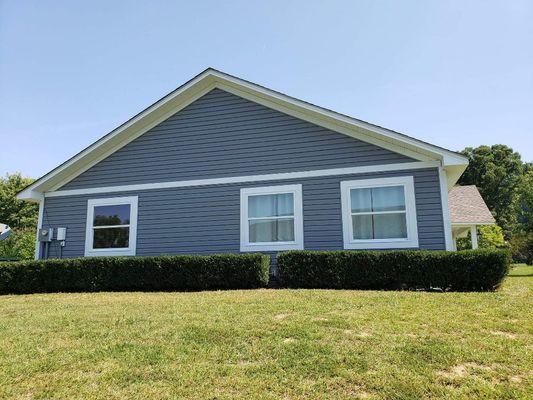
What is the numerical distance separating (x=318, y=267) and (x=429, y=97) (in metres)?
6.59

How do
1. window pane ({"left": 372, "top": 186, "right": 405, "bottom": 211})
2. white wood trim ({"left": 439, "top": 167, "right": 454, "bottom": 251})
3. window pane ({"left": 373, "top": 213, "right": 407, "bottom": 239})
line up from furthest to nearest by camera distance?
window pane ({"left": 372, "top": 186, "right": 405, "bottom": 211}), window pane ({"left": 373, "top": 213, "right": 407, "bottom": 239}), white wood trim ({"left": 439, "top": 167, "right": 454, "bottom": 251})

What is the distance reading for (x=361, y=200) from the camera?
10641 mm

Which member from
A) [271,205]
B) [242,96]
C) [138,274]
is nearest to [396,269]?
[271,205]

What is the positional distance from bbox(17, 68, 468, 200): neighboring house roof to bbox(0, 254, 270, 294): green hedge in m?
3.65

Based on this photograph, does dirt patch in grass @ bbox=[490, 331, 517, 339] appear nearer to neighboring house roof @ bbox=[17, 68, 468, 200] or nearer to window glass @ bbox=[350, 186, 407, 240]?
window glass @ bbox=[350, 186, 407, 240]

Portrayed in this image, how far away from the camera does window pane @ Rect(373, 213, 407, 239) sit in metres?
10.2

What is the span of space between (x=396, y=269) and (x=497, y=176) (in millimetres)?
47822

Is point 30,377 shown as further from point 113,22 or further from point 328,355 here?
point 113,22

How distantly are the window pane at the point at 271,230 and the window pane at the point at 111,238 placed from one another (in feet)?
13.4

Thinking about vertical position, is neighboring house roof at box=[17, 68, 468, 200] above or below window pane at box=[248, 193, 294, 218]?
above

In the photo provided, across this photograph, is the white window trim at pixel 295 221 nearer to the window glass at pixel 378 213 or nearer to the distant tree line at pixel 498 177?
the window glass at pixel 378 213

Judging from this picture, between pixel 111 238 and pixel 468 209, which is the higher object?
pixel 468 209

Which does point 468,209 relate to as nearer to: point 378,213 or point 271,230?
A: point 378,213

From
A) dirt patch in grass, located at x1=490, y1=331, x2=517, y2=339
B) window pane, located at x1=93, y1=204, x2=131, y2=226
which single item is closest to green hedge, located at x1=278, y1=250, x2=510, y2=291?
dirt patch in grass, located at x1=490, y1=331, x2=517, y2=339
